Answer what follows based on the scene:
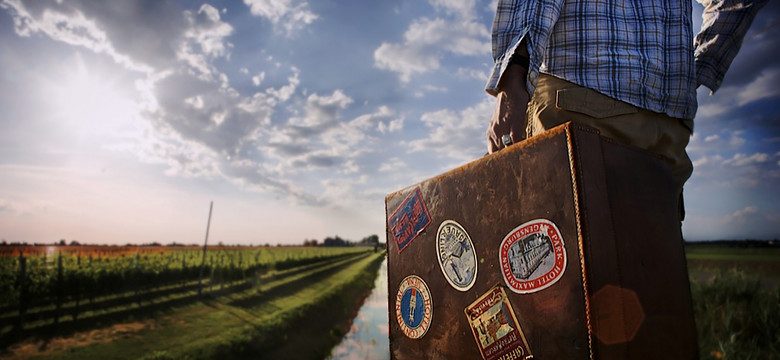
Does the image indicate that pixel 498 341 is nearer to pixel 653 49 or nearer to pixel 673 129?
pixel 673 129

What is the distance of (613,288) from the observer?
1.01 metres

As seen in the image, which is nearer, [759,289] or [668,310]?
[668,310]

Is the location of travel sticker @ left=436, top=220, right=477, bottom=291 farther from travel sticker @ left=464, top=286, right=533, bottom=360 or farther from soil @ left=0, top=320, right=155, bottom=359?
soil @ left=0, top=320, right=155, bottom=359

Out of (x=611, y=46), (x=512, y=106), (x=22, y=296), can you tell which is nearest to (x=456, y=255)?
(x=512, y=106)

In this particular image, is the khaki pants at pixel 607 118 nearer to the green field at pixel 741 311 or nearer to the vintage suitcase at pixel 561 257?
the vintage suitcase at pixel 561 257

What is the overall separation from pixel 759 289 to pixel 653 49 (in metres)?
8.01

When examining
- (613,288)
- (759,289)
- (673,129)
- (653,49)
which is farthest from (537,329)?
(759,289)

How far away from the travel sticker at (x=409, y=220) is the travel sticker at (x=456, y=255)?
12cm

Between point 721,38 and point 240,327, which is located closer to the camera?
point 721,38

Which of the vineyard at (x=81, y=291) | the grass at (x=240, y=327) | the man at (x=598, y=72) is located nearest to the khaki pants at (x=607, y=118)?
the man at (x=598, y=72)

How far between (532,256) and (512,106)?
0.60m

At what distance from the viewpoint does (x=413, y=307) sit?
1.61 meters

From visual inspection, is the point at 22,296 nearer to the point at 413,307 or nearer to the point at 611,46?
the point at 413,307

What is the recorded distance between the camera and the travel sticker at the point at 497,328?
3.78 ft
